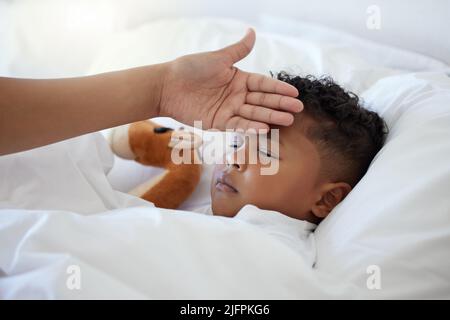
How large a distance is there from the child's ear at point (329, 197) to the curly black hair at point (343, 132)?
22 mm

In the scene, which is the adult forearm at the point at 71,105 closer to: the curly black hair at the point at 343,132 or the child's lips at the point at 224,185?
the child's lips at the point at 224,185

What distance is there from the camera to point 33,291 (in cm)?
60

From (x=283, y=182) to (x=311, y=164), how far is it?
7 cm

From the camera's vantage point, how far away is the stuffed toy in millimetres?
1124

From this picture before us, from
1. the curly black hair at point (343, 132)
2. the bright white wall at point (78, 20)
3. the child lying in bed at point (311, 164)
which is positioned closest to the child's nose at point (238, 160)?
the child lying in bed at point (311, 164)

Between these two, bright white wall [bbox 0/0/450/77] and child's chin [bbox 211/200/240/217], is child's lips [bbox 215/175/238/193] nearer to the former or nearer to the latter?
child's chin [bbox 211/200/240/217]

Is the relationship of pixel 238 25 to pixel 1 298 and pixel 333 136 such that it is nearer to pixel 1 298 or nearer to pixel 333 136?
pixel 333 136

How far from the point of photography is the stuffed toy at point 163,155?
112 centimetres

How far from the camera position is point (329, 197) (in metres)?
0.96

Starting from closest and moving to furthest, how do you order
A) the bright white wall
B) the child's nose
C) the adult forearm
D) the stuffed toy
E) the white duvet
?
the white duvet < the adult forearm < the child's nose < the stuffed toy < the bright white wall

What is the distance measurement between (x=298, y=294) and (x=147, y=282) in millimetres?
216

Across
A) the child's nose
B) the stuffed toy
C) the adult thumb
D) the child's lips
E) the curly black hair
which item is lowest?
→ the stuffed toy

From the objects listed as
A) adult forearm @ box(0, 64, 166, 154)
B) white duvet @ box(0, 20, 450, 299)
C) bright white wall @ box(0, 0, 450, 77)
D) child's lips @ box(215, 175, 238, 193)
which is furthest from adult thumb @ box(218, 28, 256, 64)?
bright white wall @ box(0, 0, 450, 77)
